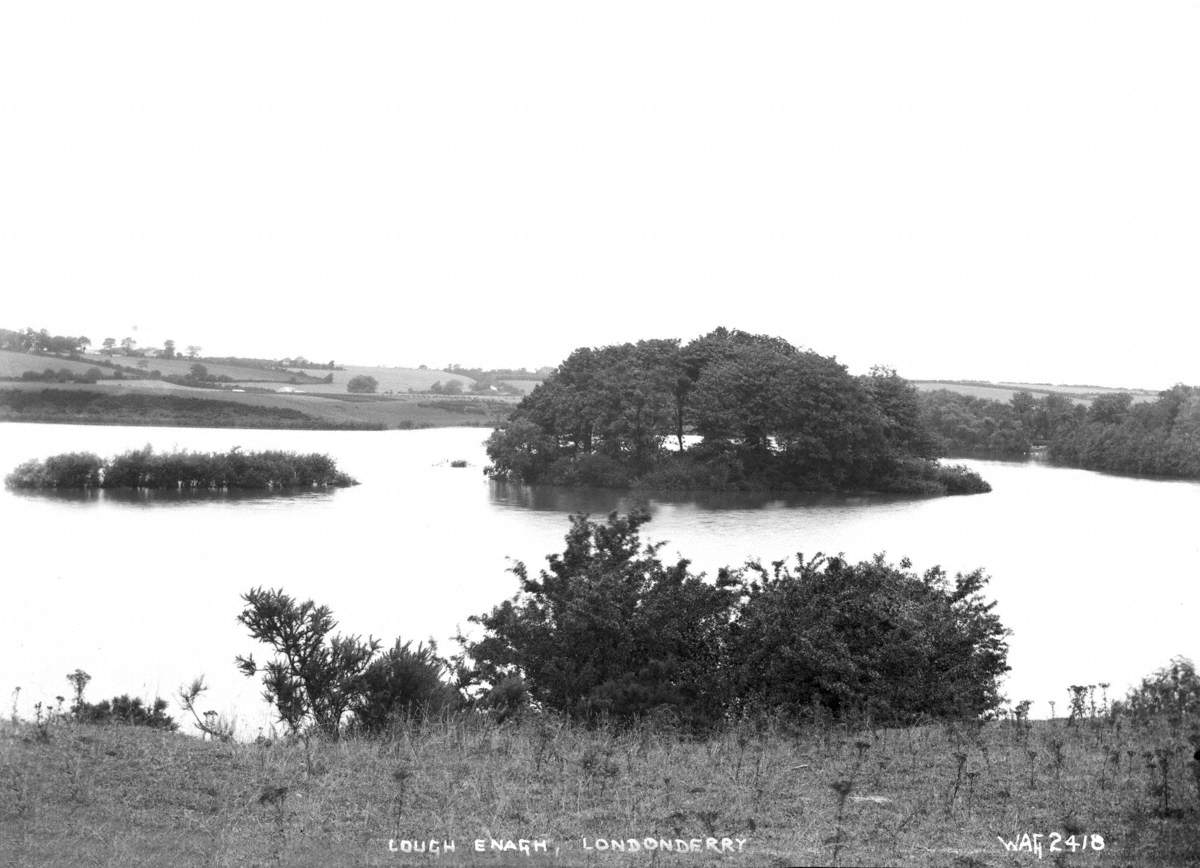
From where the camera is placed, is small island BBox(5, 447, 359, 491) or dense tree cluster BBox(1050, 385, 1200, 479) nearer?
small island BBox(5, 447, 359, 491)

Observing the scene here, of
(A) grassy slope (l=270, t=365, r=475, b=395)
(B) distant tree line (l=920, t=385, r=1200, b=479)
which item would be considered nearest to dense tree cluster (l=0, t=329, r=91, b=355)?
(B) distant tree line (l=920, t=385, r=1200, b=479)

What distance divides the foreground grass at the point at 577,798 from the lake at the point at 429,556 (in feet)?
12.0

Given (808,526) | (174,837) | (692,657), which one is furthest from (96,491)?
(174,837)

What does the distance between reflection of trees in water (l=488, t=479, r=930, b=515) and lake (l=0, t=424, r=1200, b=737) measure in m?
0.23

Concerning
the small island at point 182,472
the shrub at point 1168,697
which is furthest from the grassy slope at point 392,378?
the shrub at point 1168,697

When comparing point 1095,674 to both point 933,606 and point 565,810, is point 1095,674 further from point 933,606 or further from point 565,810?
point 565,810

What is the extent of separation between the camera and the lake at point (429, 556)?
1872 centimetres

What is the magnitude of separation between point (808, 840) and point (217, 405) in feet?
220

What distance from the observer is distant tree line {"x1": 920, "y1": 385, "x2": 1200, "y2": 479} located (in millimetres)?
62375

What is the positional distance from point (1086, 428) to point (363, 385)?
6039 centimetres

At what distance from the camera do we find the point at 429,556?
96.0 feet

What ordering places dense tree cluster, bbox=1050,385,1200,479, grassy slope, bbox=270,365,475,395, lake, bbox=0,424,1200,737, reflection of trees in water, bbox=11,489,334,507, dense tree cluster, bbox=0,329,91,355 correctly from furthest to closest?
grassy slope, bbox=270,365,475,395 → dense tree cluster, bbox=1050,385,1200,479 → reflection of trees in water, bbox=11,489,334,507 → dense tree cluster, bbox=0,329,91,355 → lake, bbox=0,424,1200,737

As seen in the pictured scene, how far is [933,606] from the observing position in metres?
13.4

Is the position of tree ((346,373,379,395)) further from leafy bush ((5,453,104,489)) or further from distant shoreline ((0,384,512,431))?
leafy bush ((5,453,104,489))
